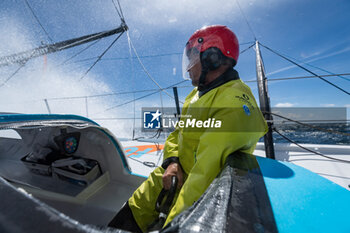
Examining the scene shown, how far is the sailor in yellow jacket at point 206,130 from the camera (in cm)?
60

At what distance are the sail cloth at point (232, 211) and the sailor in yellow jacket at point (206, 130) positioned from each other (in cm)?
22

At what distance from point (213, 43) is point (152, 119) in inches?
132

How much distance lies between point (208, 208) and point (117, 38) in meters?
10.0

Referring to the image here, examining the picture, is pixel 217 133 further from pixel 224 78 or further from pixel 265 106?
pixel 265 106

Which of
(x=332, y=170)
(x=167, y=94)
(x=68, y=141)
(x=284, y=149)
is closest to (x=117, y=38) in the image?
(x=167, y=94)

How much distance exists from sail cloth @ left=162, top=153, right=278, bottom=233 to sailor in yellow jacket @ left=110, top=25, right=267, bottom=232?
8.6 inches

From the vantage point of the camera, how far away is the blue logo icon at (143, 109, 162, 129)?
4.21 meters

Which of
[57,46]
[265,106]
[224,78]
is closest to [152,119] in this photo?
[265,106]

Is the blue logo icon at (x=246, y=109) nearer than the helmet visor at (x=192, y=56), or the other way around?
the blue logo icon at (x=246, y=109)

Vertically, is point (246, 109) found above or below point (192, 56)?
below

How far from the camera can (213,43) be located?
1.18m

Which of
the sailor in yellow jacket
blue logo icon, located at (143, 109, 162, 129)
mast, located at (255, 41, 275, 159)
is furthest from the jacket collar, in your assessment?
blue logo icon, located at (143, 109, 162, 129)

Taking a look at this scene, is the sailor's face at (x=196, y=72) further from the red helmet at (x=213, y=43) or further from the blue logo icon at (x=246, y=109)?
the blue logo icon at (x=246, y=109)

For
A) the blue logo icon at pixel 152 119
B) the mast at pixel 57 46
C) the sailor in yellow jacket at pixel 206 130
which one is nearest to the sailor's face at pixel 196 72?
the sailor in yellow jacket at pixel 206 130
